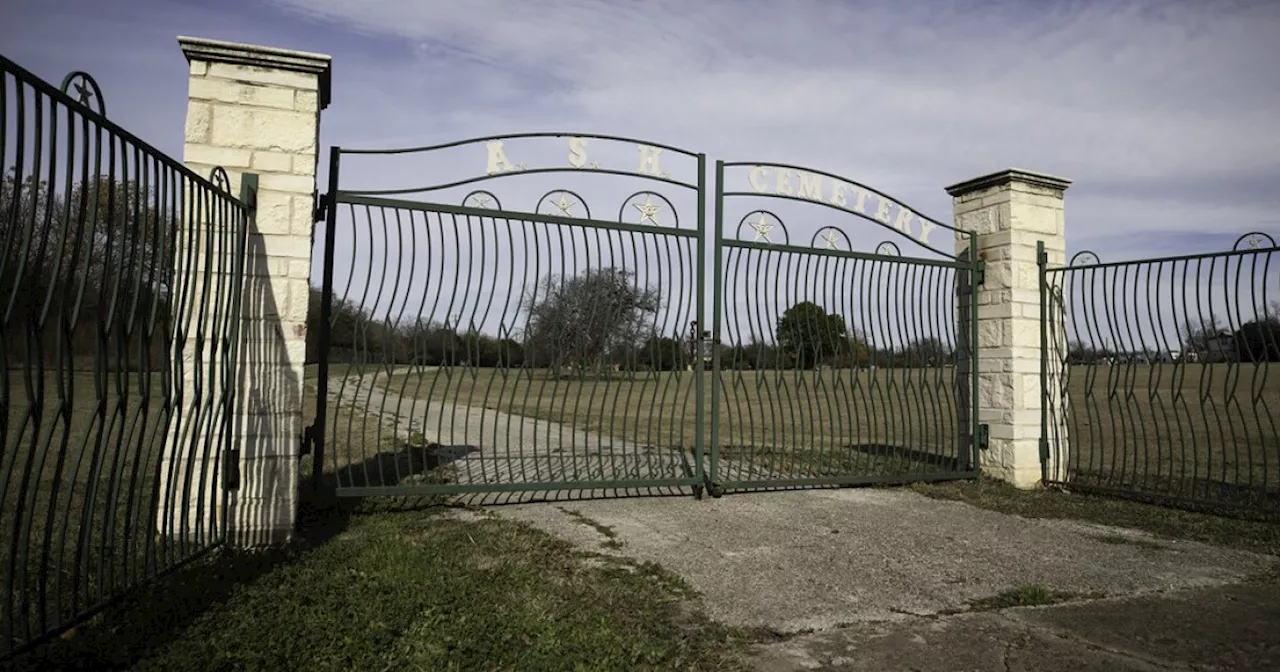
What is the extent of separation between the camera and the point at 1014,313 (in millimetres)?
7027

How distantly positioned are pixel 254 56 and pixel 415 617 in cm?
357

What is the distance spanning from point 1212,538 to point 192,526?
262 inches

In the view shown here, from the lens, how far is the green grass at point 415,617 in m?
2.76

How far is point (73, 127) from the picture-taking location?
2.68 meters

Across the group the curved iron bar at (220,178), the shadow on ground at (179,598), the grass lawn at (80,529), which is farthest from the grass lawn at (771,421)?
the curved iron bar at (220,178)

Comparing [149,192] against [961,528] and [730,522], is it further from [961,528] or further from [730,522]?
[961,528]

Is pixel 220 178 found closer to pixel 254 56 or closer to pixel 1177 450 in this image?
pixel 254 56

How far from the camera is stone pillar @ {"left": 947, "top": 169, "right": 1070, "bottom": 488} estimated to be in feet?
23.1

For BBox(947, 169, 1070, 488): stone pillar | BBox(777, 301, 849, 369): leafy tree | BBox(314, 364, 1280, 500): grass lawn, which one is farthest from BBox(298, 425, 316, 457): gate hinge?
BBox(947, 169, 1070, 488): stone pillar

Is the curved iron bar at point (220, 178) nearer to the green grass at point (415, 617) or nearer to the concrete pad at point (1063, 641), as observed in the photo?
the green grass at point (415, 617)

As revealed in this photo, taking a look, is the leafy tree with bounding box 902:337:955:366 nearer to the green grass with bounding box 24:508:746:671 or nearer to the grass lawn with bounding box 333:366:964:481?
the grass lawn with bounding box 333:366:964:481

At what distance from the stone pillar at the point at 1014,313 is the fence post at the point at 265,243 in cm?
609

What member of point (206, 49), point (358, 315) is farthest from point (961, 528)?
point (206, 49)

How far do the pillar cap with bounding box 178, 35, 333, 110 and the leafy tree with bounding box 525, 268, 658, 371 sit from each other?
221cm
